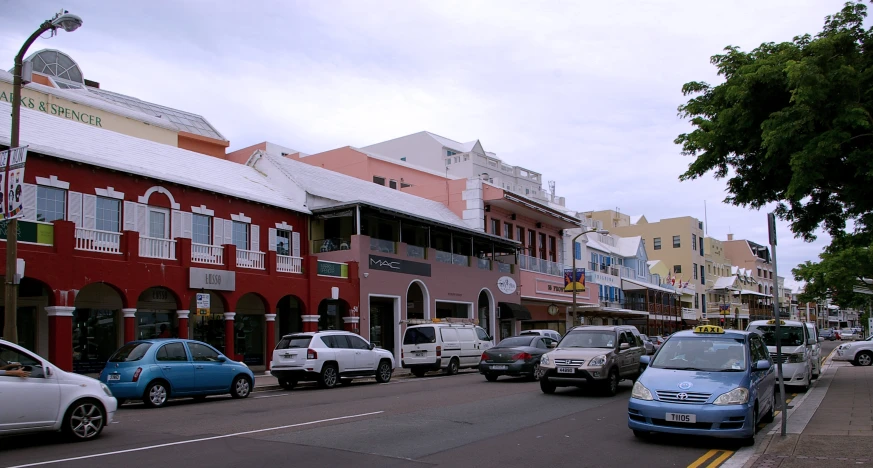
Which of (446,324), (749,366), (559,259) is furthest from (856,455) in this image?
(559,259)

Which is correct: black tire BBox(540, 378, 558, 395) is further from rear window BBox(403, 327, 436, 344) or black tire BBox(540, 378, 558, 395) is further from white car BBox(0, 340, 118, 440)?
white car BBox(0, 340, 118, 440)

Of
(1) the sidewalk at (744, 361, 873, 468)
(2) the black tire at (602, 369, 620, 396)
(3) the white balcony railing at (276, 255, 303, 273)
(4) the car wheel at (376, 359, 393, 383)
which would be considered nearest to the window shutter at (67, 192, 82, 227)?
(3) the white balcony railing at (276, 255, 303, 273)

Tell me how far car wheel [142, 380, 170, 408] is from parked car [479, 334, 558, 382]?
31.9 feet

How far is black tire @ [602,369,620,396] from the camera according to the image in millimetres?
16719

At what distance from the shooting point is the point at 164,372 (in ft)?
51.1

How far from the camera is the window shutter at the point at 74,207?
21.8m

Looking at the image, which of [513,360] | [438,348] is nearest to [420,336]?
[438,348]

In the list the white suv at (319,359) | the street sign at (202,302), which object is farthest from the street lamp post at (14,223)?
the white suv at (319,359)

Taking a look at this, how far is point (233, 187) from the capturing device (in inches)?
1103

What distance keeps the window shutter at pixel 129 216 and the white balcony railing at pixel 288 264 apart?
5554mm

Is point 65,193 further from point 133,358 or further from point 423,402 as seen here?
point 423,402

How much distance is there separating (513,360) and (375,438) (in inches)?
450

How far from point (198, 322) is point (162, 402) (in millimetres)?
11897

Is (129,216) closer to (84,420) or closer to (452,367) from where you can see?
(452,367)
